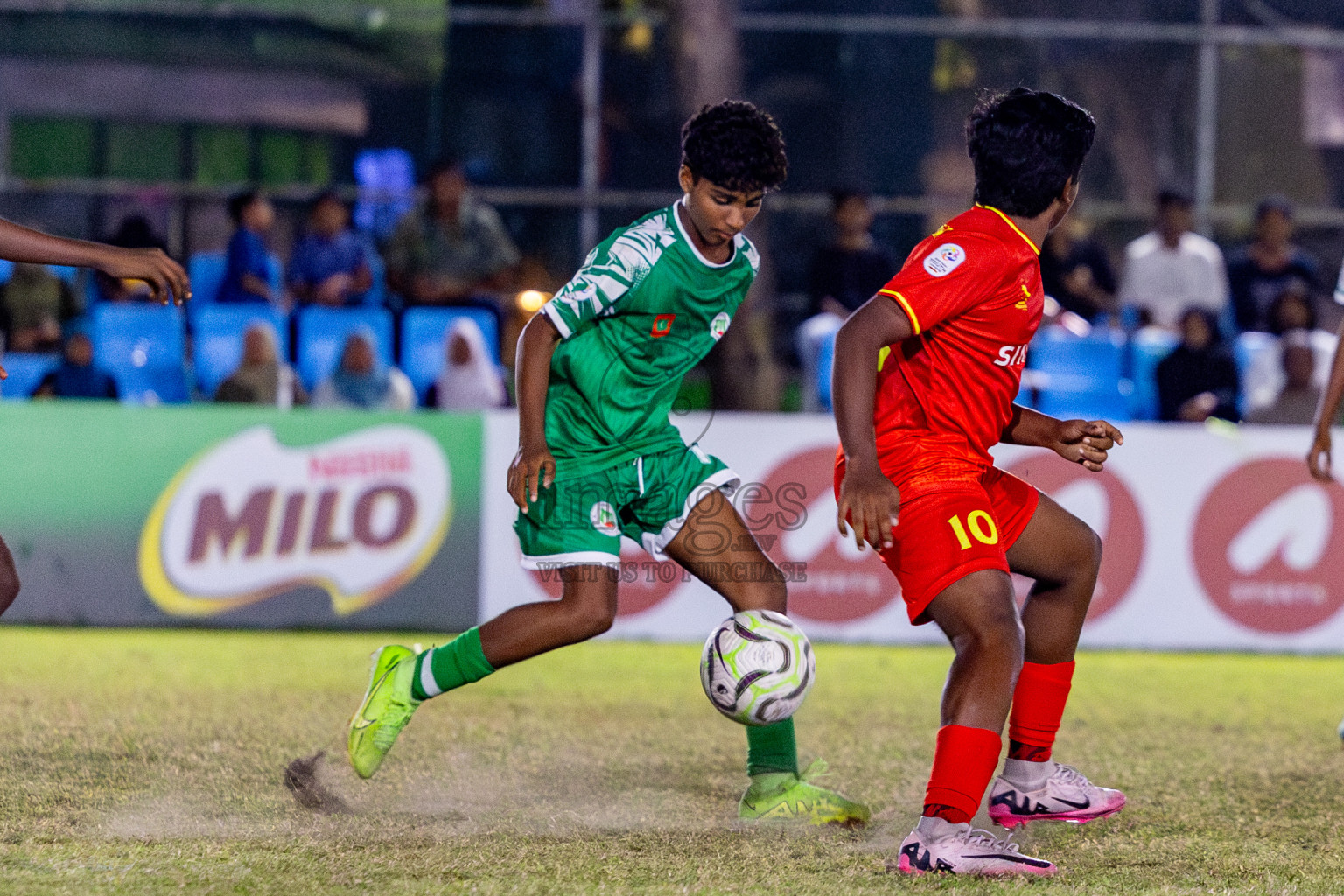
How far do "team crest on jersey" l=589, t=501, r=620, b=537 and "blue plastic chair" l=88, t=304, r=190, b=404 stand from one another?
706 centimetres

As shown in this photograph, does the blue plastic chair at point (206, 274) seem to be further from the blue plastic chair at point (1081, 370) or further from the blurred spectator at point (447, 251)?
the blue plastic chair at point (1081, 370)

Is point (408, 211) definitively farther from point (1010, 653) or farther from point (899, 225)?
point (1010, 653)

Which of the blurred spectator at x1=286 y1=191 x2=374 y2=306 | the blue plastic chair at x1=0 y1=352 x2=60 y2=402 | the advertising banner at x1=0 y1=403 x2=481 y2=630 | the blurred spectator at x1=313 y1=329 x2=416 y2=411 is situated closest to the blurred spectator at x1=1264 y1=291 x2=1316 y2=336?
the advertising banner at x1=0 y1=403 x2=481 y2=630

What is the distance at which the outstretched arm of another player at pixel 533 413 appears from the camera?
451 centimetres

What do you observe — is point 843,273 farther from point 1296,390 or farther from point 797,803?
point 797,803

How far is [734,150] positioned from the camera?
4508mm

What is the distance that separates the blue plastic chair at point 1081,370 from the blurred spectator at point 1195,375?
0.46 metres

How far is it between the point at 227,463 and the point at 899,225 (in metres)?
6.59

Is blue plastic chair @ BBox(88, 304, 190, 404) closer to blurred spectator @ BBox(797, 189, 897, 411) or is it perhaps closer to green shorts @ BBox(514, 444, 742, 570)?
blurred spectator @ BBox(797, 189, 897, 411)

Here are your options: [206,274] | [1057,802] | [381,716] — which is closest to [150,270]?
[381,716]

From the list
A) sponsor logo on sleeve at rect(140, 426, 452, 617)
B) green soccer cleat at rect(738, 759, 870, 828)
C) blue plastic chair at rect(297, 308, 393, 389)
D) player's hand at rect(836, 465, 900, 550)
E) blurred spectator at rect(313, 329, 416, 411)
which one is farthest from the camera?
blue plastic chair at rect(297, 308, 393, 389)

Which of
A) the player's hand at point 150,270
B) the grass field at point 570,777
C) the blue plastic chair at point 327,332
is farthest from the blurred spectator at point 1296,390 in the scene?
the player's hand at point 150,270

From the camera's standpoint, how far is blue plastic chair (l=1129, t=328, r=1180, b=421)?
434 inches

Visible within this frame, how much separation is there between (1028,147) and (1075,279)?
25.7ft
